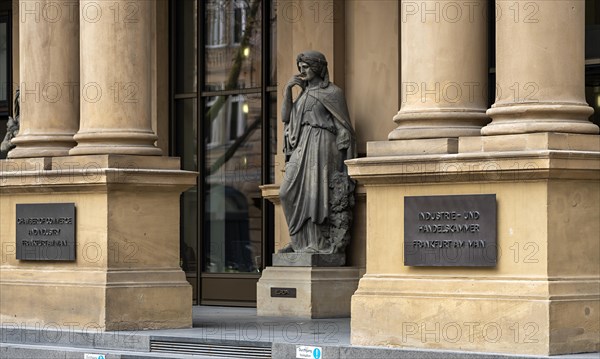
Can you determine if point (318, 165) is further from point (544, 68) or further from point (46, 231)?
point (544, 68)

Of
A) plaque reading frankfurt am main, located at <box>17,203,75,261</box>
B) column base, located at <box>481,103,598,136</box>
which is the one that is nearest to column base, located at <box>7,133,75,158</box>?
plaque reading frankfurt am main, located at <box>17,203,75,261</box>

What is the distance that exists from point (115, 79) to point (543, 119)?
620 centimetres

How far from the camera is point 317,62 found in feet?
68.3

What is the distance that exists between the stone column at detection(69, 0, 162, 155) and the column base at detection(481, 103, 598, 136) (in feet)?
17.9

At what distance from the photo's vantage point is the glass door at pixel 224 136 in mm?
23750

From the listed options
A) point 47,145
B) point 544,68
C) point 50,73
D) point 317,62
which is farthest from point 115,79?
point 544,68

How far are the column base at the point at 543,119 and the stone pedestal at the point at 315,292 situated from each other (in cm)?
546

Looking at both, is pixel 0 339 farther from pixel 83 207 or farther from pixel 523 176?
pixel 523 176

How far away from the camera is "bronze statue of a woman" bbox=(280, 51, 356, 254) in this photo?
20.8 metres

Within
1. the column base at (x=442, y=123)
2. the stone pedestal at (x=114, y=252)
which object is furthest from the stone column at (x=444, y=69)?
the stone pedestal at (x=114, y=252)

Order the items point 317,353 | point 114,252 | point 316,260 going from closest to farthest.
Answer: point 317,353
point 114,252
point 316,260

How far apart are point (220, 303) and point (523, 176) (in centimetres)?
965

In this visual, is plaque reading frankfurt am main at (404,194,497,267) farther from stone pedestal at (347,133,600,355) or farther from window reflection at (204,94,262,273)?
window reflection at (204,94,262,273)

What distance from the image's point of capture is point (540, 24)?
15531mm
